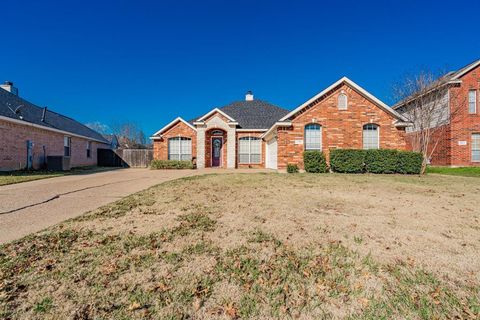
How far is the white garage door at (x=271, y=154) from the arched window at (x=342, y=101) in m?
4.63

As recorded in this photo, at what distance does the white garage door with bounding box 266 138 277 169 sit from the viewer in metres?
15.7

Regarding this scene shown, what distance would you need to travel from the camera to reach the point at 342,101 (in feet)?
46.1

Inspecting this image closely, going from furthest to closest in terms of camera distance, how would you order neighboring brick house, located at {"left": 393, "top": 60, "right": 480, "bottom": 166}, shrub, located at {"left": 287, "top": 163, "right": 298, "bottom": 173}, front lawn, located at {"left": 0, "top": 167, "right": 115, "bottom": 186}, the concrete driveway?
neighboring brick house, located at {"left": 393, "top": 60, "right": 480, "bottom": 166} < shrub, located at {"left": 287, "top": 163, "right": 298, "bottom": 173} < front lawn, located at {"left": 0, "top": 167, "right": 115, "bottom": 186} < the concrete driveway

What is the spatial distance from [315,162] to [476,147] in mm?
13113

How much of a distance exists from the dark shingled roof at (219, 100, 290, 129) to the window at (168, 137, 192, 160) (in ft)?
15.5

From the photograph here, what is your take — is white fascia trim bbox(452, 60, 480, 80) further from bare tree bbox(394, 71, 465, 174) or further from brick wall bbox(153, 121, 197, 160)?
brick wall bbox(153, 121, 197, 160)

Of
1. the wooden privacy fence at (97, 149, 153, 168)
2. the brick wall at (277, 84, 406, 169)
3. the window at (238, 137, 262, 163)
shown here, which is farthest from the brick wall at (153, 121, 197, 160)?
the brick wall at (277, 84, 406, 169)

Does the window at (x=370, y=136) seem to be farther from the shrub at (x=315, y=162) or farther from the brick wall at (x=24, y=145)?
the brick wall at (x=24, y=145)

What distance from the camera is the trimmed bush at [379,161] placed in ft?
40.7

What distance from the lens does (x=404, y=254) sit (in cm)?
294

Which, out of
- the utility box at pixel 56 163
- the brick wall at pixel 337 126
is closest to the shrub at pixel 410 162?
the brick wall at pixel 337 126

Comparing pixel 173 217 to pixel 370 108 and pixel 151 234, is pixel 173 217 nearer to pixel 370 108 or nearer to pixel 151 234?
pixel 151 234

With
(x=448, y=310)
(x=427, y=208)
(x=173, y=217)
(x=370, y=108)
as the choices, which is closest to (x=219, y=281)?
(x=448, y=310)

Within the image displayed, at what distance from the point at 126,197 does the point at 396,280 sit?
244 inches
